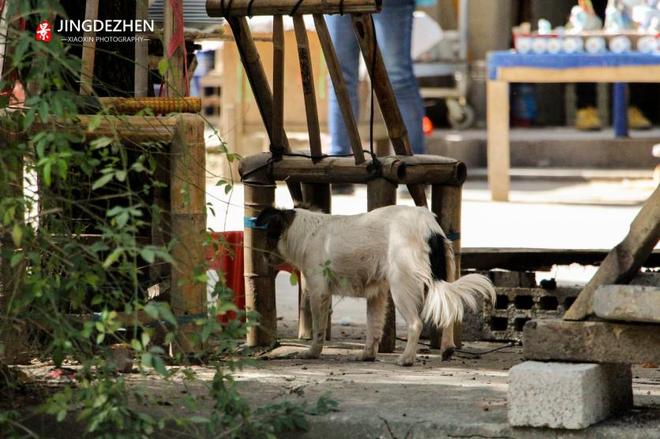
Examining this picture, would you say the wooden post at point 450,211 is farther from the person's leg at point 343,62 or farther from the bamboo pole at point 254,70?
the person's leg at point 343,62

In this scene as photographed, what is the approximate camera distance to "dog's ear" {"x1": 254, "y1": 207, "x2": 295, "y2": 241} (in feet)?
16.6

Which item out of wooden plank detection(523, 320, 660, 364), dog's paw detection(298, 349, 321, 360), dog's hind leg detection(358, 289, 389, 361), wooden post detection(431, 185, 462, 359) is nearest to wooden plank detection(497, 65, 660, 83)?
wooden post detection(431, 185, 462, 359)

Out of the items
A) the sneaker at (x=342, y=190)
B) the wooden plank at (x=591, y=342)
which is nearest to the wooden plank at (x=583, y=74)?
the sneaker at (x=342, y=190)

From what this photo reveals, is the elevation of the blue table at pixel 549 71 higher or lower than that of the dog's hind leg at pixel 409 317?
higher

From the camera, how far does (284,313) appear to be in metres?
6.66

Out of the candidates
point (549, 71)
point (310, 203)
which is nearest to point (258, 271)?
point (310, 203)

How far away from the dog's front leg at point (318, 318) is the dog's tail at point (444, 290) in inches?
16.0

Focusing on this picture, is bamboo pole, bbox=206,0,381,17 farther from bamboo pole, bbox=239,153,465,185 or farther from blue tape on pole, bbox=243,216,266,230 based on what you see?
blue tape on pole, bbox=243,216,266,230

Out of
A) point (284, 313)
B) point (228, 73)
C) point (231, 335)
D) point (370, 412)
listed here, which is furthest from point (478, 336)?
point (228, 73)

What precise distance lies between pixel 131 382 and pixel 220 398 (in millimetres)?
718

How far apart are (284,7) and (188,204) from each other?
0.90 meters

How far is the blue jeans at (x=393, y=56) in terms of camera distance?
8.23 meters

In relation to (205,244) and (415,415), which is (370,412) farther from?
(205,244)

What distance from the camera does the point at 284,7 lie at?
498 centimetres
